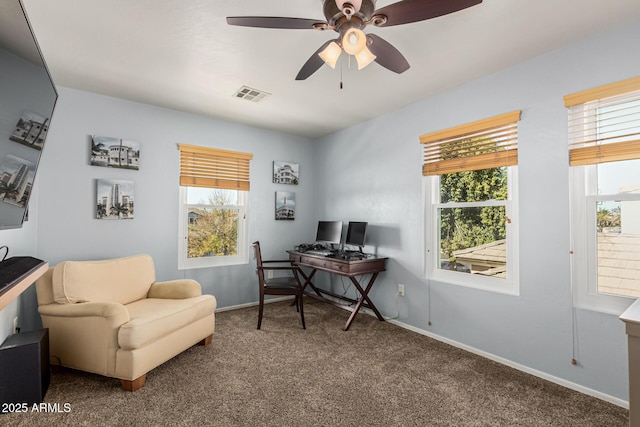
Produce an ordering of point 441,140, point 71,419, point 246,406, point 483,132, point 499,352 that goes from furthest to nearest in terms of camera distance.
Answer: point 441,140, point 483,132, point 499,352, point 246,406, point 71,419

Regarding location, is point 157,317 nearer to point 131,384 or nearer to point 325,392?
point 131,384

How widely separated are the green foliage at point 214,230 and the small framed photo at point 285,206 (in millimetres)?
628

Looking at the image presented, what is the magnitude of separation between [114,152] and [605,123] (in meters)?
4.37

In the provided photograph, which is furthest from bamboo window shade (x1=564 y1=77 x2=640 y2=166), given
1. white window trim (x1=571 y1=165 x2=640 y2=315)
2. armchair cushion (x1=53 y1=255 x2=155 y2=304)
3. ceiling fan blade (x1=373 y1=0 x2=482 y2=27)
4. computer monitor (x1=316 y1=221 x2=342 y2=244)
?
armchair cushion (x1=53 y1=255 x2=155 y2=304)

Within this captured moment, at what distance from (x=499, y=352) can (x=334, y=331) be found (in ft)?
5.00

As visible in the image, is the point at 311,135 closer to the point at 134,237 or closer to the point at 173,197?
the point at 173,197

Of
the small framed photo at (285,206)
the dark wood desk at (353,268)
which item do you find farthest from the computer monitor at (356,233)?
the small framed photo at (285,206)

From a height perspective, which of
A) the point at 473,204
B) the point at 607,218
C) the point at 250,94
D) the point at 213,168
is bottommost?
the point at 607,218

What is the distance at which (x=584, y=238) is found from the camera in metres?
2.29

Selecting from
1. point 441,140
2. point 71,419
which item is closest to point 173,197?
point 71,419

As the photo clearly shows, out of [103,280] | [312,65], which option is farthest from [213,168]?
[312,65]

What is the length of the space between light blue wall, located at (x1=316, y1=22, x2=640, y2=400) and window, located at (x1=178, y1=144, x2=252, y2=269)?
201cm

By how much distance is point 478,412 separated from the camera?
6.50 feet

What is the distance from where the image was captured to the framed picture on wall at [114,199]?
3281mm
